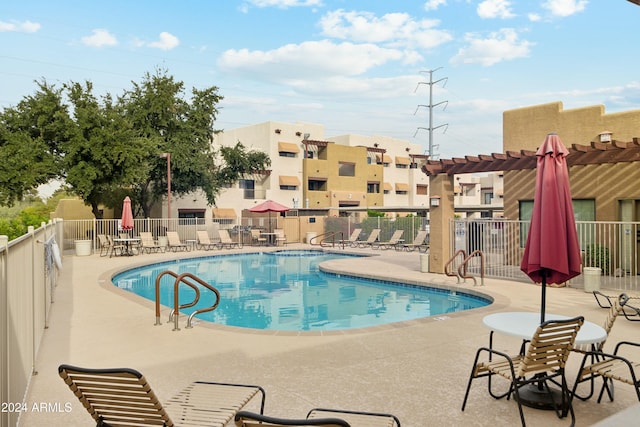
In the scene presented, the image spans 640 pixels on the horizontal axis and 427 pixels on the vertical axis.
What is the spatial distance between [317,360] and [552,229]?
3028 mm

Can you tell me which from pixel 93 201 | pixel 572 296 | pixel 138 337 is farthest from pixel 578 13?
pixel 93 201

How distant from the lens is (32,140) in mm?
24281

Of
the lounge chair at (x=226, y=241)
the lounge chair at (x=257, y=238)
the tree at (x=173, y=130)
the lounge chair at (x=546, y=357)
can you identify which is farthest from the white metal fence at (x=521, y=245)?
the tree at (x=173, y=130)

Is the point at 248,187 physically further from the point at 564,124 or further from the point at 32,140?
the point at 564,124

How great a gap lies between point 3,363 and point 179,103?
27567 millimetres

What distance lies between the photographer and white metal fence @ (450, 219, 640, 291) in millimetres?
12789

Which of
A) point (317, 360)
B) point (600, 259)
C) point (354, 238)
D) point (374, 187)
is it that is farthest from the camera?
point (374, 187)

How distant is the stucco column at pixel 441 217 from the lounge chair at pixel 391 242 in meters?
9.02

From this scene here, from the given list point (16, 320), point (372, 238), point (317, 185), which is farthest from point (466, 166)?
point (317, 185)

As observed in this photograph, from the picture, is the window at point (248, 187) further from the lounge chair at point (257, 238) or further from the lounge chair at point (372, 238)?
the lounge chair at point (372, 238)

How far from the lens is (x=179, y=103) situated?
29422mm

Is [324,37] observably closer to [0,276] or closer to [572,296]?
[572,296]

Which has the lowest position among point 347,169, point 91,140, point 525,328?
A: point 525,328

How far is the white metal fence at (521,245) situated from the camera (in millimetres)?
12789
